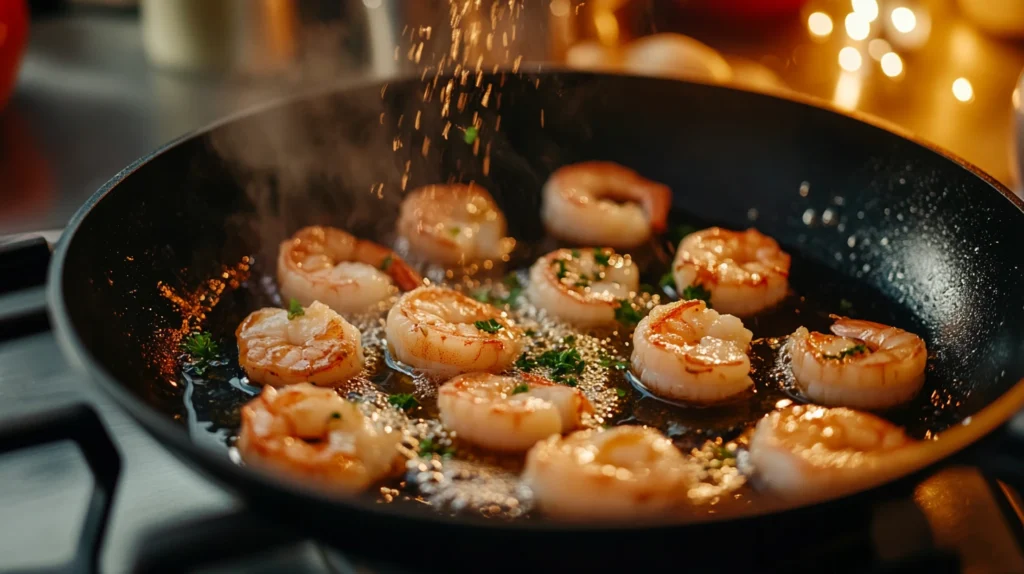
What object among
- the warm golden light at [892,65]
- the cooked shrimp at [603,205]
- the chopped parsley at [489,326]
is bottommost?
the chopped parsley at [489,326]

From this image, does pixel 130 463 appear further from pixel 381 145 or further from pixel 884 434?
pixel 884 434

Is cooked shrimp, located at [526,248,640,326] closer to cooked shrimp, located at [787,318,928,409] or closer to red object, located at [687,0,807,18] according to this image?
cooked shrimp, located at [787,318,928,409]

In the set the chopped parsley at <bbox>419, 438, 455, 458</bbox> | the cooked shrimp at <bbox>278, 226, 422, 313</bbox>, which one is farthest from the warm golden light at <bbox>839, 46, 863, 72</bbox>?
the chopped parsley at <bbox>419, 438, 455, 458</bbox>

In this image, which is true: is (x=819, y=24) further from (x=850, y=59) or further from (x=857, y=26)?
(x=850, y=59)

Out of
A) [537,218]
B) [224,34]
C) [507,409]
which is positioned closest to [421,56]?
[224,34]

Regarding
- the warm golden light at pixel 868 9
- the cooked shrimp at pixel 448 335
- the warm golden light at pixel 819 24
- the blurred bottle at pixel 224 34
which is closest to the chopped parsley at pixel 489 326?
the cooked shrimp at pixel 448 335

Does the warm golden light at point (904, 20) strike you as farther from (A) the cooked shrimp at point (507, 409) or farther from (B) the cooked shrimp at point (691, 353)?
(A) the cooked shrimp at point (507, 409)
